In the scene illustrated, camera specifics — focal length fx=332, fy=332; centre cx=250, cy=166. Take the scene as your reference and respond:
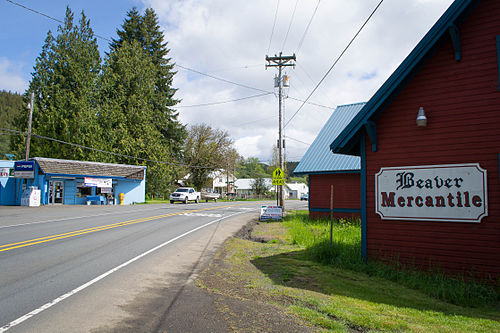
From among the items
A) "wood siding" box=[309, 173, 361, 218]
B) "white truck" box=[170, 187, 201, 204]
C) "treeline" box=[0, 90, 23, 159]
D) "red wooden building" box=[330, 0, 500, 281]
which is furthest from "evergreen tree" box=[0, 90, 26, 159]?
"red wooden building" box=[330, 0, 500, 281]

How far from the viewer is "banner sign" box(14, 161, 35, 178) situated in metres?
29.8

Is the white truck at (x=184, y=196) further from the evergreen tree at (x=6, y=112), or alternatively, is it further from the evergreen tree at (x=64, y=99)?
the evergreen tree at (x=6, y=112)

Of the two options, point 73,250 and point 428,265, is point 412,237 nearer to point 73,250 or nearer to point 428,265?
point 428,265

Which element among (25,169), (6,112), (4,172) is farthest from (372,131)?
(6,112)

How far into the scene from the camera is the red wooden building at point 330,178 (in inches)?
653

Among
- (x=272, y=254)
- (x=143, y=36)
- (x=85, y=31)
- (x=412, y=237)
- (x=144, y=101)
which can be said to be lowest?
(x=272, y=254)

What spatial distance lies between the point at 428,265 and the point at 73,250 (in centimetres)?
947

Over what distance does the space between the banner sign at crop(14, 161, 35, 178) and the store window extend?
4759 mm

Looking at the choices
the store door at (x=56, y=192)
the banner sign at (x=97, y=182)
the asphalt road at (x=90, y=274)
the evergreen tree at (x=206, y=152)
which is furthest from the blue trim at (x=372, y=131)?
the evergreen tree at (x=206, y=152)

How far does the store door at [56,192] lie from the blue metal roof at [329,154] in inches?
1012

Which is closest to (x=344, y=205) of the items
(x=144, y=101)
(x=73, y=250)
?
(x=73, y=250)

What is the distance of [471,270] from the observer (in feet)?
22.7

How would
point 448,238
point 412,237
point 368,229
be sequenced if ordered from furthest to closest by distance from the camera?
point 368,229
point 412,237
point 448,238

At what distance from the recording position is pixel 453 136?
740cm
